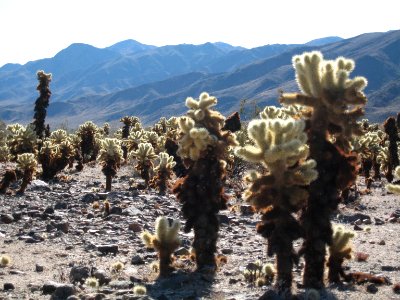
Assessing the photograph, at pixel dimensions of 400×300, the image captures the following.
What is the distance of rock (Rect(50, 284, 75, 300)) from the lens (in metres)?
10.7

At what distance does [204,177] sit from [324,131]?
3.24m

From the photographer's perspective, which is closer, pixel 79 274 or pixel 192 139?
pixel 79 274

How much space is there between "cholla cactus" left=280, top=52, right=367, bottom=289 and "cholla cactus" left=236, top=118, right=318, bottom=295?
0.40 m

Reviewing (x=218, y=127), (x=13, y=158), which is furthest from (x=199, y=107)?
(x=13, y=158)

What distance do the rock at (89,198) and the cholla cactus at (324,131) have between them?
13.3 m

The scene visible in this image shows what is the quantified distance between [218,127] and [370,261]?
5.52 meters

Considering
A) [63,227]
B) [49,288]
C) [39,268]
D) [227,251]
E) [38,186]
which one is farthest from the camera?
[38,186]

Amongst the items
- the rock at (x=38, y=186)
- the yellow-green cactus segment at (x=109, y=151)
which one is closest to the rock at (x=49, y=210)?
the rock at (x=38, y=186)

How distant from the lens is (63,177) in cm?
2948

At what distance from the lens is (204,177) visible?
→ 12.7 metres

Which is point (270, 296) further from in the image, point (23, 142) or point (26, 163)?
point (23, 142)

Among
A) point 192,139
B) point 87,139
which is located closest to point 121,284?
point 192,139

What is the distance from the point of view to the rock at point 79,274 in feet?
39.1

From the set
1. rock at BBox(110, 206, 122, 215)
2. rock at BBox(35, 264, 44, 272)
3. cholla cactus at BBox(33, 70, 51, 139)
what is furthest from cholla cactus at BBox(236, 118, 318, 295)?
cholla cactus at BBox(33, 70, 51, 139)
